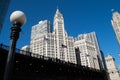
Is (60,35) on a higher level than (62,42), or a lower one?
higher

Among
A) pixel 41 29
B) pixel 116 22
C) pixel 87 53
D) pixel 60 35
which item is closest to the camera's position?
pixel 60 35

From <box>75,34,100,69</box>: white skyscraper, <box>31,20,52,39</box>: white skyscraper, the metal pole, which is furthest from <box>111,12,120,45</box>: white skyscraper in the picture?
the metal pole

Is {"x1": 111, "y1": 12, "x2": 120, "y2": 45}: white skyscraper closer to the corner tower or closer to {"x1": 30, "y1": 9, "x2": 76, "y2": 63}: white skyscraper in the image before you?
{"x1": 30, "y1": 9, "x2": 76, "y2": 63}: white skyscraper

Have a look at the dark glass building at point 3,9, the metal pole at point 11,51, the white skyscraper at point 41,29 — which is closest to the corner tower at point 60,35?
the white skyscraper at point 41,29

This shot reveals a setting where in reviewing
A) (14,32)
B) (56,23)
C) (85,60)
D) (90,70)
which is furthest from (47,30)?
(14,32)

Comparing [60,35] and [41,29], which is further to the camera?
[41,29]

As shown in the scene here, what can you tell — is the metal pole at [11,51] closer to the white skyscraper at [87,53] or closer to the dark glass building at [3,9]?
the dark glass building at [3,9]

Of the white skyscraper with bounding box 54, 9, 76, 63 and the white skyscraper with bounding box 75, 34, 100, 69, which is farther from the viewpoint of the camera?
the white skyscraper with bounding box 75, 34, 100, 69

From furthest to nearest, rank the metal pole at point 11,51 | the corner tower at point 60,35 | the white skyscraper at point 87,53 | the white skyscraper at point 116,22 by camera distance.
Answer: the white skyscraper at point 116,22 < the white skyscraper at point 87,53 < the corner tower at point 60,35 < the metal pole at point 11,51

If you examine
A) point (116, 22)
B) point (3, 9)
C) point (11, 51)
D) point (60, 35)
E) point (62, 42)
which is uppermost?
point (116, 22)

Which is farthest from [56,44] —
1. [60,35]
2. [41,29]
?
[41,29]

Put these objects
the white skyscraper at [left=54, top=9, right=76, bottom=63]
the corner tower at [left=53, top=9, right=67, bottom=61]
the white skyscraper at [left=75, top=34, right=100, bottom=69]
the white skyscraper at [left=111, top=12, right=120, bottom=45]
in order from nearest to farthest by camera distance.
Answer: the white skyscraper at [left=54, top=9, right=76, bottom=63]
the corner tower at [left=53, top=9, right=67, bottom=61]
the white skyscraper at [left=75, top=34, right=100, bottom=69]
the white skyscraper at [left=111, top=12, right=120, bottom=45]

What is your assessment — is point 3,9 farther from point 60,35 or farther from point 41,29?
point 41,29

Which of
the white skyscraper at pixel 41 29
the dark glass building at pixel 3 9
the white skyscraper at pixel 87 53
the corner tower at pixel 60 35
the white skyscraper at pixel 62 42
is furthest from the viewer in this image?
the white skyscraper at pixel 41 29
